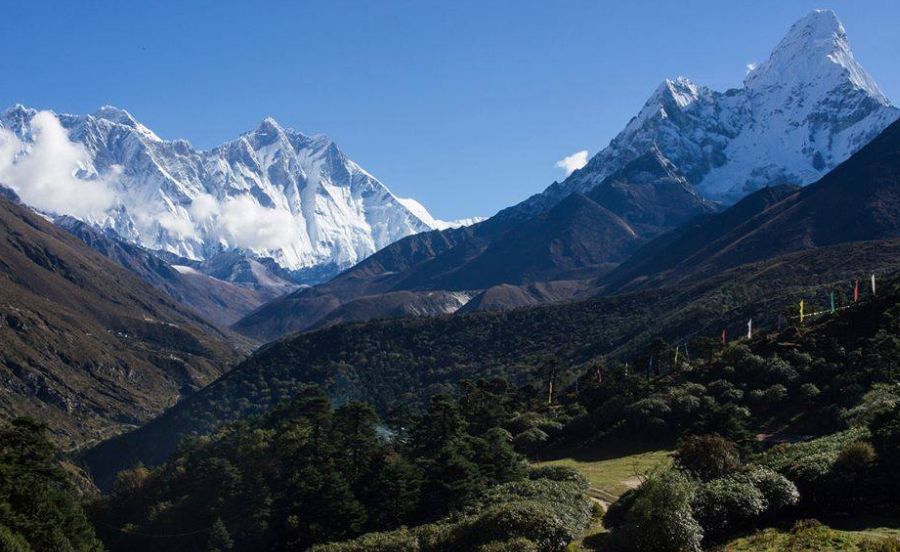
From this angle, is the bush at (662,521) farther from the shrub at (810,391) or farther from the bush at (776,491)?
the shrub at (810,391)

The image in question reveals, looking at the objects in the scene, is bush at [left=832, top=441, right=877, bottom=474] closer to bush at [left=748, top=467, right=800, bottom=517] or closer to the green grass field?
bush at [left=748, top=467, right=800, bottom=517]

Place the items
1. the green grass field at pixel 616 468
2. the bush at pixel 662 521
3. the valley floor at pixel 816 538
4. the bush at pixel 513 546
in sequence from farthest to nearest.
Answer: the green grass field at pixel 616 468, the bush at pixel 513 546, the bush at pixel 662 521, the valley floor at pixel 816 538

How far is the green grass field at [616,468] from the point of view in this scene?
50938mm

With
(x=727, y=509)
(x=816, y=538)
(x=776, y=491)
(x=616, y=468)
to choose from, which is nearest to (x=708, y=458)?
(x=776, y=491)

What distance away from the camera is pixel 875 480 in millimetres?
33938

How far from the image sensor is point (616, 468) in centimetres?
5838

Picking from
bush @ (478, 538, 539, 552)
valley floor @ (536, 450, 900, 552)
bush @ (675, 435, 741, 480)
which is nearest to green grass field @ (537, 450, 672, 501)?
bush @ (675, 435, 741, 480)

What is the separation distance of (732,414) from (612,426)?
1607 centimetres

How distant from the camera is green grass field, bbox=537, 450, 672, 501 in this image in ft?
167

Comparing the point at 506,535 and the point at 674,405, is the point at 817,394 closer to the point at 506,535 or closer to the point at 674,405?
the point at 674,405

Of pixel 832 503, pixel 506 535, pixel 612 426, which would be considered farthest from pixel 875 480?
pixel 612 426

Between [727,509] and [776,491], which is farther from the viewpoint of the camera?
[776,491]

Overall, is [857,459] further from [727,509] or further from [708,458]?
[708,458]

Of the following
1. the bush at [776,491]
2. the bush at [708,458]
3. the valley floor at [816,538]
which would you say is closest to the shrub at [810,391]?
the bush at [708,458]
